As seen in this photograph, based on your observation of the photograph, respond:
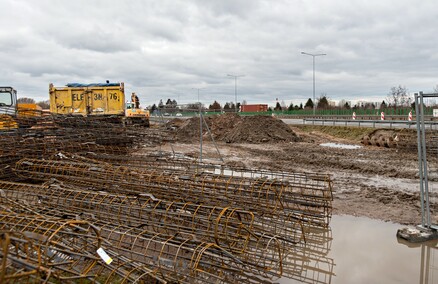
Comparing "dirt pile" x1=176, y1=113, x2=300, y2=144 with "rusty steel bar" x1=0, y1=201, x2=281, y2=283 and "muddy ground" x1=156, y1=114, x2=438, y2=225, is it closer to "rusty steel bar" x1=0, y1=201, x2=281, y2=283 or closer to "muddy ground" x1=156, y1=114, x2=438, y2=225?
"muddy ground" x1=156, y1=114, x2=438, y2=225

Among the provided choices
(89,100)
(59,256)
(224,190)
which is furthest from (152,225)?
(89,100)

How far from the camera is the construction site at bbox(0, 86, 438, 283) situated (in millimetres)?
3777

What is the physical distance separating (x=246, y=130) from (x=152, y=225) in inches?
853

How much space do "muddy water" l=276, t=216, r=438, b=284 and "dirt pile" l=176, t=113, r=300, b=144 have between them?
18809mm

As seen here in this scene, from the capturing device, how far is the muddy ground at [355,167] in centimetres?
808

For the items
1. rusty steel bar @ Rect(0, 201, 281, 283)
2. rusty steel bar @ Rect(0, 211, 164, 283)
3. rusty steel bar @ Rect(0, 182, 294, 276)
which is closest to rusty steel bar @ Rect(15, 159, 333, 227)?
rusty steel bar @ Rect(0, 182, 294, 276)

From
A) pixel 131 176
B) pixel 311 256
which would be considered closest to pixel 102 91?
pixel 131 176

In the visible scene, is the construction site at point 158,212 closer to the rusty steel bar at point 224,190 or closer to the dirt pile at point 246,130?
the rusty steel bar at point 224,190

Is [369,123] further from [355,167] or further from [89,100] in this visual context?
[89,100]

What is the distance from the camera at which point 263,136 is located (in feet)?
84.4

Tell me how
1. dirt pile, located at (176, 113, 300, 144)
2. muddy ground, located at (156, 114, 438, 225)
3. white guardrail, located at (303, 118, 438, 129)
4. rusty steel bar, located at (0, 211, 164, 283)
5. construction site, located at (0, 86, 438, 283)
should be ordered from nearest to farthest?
1. rusty steel bar, located at (0, 211, 164, 283)
2. construction site, located at (0, 86, 438, 283)
3. muddy ground, located at (156, 114, 438, 225)
4. white guardrail, located at (303, 118, 438, 129)
5. dirt pile, located at (176, 113, 300, 144)

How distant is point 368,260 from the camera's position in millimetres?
5461

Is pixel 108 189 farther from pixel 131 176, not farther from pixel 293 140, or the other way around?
pixel 293 140

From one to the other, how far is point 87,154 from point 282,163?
7974 mm
